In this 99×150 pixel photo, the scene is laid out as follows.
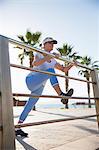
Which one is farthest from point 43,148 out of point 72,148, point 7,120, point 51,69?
point 51,69

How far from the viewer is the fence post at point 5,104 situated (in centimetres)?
174

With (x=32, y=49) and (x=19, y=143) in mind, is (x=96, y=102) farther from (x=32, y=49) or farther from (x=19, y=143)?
(x=32, y=49)

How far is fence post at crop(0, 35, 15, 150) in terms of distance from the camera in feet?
5.70

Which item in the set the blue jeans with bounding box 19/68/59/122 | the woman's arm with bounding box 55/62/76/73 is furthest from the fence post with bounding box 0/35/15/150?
the woman's arm with bounding box 55/62/76/73

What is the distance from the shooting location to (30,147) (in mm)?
2586

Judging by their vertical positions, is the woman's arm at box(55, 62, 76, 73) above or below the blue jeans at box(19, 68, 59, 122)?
above

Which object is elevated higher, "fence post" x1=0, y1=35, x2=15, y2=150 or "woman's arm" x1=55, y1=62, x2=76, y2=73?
"woman's arm" x1=55, y1=62, x2=76, y2=73

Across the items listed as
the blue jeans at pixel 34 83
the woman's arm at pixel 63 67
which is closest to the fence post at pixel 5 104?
the blue jeans at pixel 34 83

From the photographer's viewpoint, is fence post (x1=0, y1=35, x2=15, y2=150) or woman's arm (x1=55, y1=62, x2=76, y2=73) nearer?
fence post (x1=0, y1=35, x2=15, y2=150)

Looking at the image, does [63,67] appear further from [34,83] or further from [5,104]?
[5,104]

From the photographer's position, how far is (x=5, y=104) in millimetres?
1803

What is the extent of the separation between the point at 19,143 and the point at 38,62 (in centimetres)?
87

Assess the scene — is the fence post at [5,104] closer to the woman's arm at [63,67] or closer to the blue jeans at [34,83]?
the blue jeans at [34,83]

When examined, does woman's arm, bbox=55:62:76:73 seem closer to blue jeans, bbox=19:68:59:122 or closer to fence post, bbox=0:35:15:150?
blue jeans, bbox=19:68:59:122
